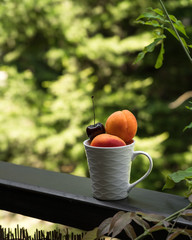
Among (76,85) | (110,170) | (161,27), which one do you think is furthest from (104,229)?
(76,85)

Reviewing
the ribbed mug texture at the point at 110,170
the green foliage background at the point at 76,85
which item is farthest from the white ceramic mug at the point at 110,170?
the green foliage background at the point at 76,85

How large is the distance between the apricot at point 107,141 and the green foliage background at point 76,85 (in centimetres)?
251

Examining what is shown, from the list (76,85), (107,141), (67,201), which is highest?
(107,141)

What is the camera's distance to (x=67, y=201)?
852mm

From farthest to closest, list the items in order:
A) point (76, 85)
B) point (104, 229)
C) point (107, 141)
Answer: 1. point (76, 85)
2. point (107, 141)
3. point (104, 229)

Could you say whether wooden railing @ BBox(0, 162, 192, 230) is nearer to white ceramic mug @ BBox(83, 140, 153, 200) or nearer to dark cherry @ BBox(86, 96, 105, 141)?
white ceramic mug @ BBox(83, 140, 153, 200)

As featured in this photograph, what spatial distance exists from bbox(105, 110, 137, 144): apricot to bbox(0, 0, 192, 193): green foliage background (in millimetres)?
2502

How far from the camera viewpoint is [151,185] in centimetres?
337

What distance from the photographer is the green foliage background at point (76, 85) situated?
140 inches

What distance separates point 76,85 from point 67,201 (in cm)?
285

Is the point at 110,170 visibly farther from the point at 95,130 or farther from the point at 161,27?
the point at 161,27

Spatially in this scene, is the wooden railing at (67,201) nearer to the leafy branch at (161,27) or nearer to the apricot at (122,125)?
the apricot at (122,125)

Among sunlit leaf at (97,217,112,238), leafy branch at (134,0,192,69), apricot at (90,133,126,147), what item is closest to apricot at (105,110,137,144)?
apricot at (90,133,126,147)

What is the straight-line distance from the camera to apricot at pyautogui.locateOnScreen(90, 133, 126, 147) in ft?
2.68
